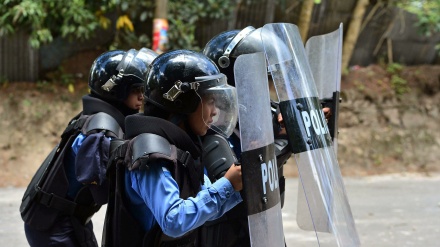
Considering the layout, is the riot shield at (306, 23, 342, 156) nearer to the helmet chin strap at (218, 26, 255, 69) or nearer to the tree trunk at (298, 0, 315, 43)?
the helmet chin strap at (218, 26, 255, 69)

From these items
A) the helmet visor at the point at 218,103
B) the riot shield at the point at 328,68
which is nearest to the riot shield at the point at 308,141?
the helmet visor at the point at 218,103

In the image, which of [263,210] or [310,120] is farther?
[310,120]

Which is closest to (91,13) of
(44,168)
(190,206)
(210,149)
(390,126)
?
(390,126)

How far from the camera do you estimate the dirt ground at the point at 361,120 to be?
28.4 feet

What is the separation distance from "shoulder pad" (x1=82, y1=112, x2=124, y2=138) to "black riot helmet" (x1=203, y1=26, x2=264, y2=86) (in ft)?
1.97

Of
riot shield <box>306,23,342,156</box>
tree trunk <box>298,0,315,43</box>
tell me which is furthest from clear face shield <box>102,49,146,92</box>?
tree trunk <box>298,0,315,43</box>

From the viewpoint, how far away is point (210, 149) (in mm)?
2996

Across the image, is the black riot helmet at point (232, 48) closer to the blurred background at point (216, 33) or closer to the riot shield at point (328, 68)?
the riot shield at point (328, 68)

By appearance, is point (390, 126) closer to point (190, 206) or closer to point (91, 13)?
point (91, 13)

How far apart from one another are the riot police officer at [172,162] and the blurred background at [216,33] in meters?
5.87

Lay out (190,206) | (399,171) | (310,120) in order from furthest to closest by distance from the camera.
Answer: (399,171) < (310,120) < (190,206)

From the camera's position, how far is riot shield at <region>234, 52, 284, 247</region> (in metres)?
2.37

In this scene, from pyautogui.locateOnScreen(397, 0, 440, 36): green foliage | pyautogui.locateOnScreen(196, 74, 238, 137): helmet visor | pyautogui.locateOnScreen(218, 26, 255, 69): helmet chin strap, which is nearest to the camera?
pyautogui.locateOnScreen(196, 74, 238, 137): helmet visor

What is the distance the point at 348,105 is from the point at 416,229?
3729 mm
